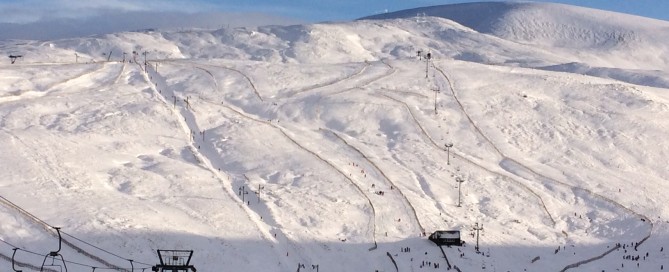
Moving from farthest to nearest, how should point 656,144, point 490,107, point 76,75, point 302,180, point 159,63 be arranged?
1. point 159,63
2. point 76,75
3. point 490,107
4. point 656,144
5. point 302,180

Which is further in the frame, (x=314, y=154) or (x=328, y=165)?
(x=314, y=154)

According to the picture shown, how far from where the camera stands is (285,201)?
61219mm

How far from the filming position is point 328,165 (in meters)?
68.4

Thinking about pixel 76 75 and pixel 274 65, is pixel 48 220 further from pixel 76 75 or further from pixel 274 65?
pixel 274 65

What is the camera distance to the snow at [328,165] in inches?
2128

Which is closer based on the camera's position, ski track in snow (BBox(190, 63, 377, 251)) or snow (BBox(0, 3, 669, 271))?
snow (BBox(0, 3, 669, 271))

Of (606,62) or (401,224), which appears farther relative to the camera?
(606,62)

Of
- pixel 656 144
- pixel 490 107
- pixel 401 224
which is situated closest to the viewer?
pixel 401 224

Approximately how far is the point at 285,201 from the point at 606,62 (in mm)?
118249

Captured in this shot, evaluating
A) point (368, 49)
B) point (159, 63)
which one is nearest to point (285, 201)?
point (159, 63)

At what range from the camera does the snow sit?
54.1 metres

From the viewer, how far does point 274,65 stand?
341ft

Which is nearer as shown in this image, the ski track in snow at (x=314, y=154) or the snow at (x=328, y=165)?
the snow at (x=328, y=165)

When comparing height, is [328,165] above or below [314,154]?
below
